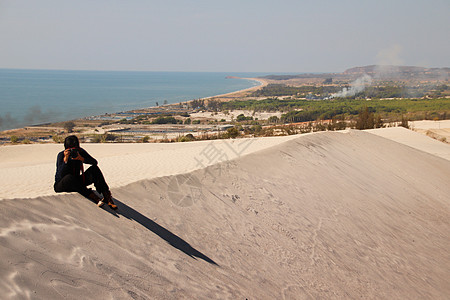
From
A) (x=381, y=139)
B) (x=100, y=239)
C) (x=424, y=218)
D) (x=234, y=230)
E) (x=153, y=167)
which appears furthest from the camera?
(x=381, y=139)

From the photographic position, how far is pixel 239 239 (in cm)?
612

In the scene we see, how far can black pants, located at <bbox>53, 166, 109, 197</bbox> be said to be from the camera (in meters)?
5.35

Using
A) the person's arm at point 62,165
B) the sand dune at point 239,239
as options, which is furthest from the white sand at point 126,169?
the sand dune at point 239,239

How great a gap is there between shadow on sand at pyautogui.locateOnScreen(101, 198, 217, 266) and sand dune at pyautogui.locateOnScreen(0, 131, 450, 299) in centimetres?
2

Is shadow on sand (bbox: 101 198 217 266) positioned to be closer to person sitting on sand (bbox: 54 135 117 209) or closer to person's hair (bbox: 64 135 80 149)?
person sitting on sand (bbox: 54 135 117 209)

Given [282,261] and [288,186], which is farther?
[288,186]

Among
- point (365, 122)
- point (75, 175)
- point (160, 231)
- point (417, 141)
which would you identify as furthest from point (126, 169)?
point (365, 122)

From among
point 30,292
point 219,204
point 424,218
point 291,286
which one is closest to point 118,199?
point 219,204

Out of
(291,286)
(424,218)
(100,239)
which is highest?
(100,239)

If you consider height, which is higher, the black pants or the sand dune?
the black pants

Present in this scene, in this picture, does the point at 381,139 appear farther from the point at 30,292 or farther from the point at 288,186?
the point at 30,292

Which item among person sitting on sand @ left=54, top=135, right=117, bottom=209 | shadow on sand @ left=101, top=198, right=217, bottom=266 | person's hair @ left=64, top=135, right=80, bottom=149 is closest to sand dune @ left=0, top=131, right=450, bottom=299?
shadow on sand @ left=101, top=198, right=217, bottom=266

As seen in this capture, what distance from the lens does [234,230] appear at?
6359 mm

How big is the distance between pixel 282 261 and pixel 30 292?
3.66 metres
